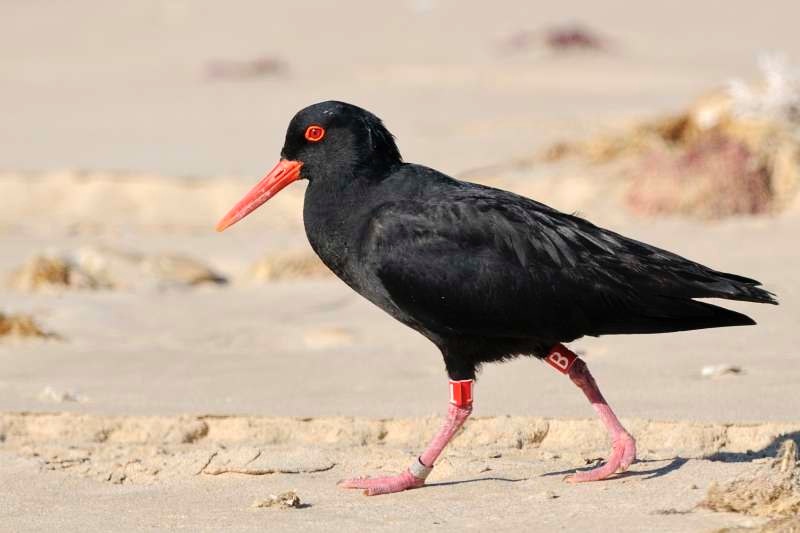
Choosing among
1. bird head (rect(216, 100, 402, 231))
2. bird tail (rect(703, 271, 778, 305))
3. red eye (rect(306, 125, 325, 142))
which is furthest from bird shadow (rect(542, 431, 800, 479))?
red eye (rect(306, 125, 325, 142))

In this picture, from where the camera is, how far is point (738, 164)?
13.1 m

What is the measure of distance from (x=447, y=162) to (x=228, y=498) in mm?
11124

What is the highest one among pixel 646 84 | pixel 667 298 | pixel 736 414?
pixel 646 84

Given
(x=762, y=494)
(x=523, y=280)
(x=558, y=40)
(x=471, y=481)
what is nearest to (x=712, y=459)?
(x=471, y=481)

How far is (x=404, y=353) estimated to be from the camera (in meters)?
8.70

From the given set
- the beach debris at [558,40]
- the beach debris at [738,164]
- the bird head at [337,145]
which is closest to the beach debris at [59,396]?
the bird head at [337,145]

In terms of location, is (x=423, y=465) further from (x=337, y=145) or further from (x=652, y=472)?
(x=337, y=145)

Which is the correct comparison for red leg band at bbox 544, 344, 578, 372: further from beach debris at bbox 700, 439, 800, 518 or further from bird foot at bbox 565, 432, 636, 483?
beach debris at bbox 700, 439, 800, 518

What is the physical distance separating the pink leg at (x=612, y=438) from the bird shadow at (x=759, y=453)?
0.56m

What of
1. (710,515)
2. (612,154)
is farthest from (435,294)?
(612,154)

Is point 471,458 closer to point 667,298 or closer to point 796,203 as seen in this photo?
point 667,298

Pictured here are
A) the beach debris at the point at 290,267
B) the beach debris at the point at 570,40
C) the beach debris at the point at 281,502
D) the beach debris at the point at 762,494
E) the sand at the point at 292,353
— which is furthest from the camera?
the beach debris at the point at 570,40

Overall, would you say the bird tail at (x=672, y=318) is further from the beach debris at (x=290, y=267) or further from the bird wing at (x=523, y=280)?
the beach debris at (x=290, y=267)

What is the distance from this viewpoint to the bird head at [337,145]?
616 centimetres
